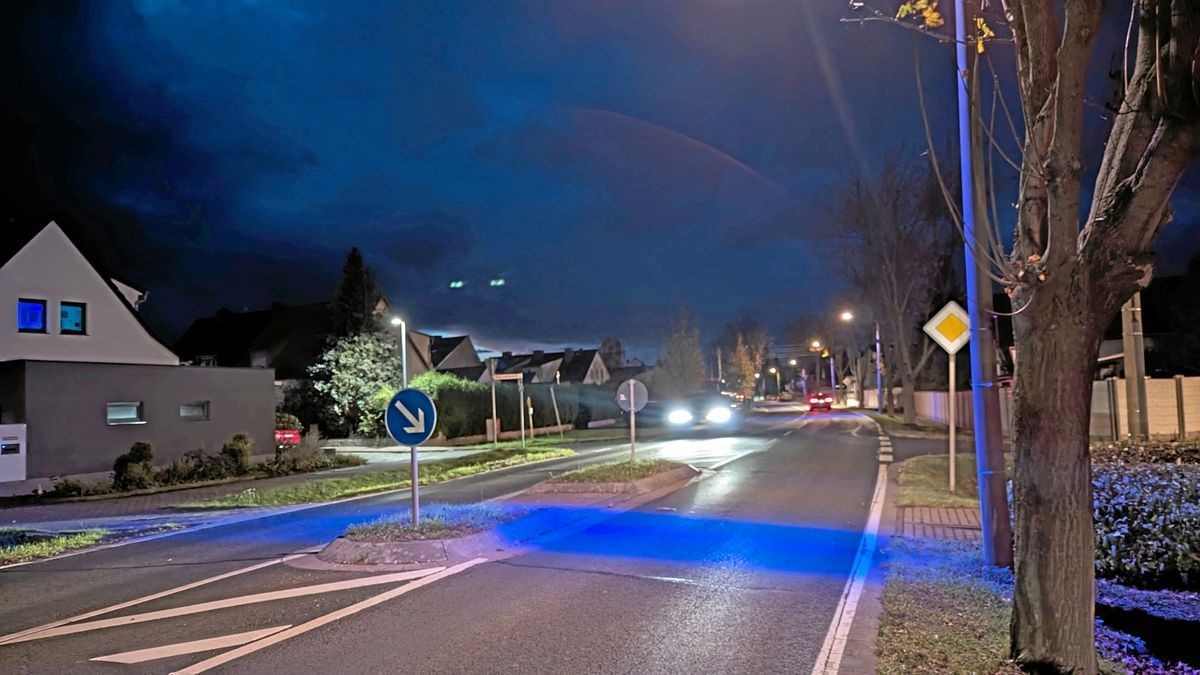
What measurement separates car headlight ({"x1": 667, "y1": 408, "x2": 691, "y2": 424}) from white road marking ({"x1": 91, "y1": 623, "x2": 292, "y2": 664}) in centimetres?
3985

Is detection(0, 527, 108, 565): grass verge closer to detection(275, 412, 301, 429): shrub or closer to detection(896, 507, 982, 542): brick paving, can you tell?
detection(896, 507, 982, 542): brick paving

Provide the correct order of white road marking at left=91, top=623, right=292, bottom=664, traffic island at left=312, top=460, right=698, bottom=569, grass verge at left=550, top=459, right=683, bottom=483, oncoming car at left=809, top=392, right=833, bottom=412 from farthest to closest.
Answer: oncoming car at left=809, top=392, right=833, bottom=412
grass verge at left=550, top=459, right=683, bottom=483
traffic island at left=312, top=460, right=698, bottom=569
white road marking at left=91, top=623, right=292, bottom=664

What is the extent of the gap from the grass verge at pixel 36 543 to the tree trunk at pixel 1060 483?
38.3 feet

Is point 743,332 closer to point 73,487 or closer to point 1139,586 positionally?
point 73,487

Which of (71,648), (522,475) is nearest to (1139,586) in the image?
(71,648)

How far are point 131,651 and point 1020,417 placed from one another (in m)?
6.41

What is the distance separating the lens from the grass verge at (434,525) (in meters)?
8.92

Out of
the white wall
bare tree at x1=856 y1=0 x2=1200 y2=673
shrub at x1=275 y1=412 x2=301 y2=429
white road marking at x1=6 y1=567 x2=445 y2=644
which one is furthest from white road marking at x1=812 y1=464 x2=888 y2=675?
shrub at x1=275 y1=412 x2=301 y2=429

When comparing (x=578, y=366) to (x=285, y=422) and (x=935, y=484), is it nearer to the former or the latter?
(x=285, y=422)

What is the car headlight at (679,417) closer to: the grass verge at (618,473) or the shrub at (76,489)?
the grass verge at (618,473)

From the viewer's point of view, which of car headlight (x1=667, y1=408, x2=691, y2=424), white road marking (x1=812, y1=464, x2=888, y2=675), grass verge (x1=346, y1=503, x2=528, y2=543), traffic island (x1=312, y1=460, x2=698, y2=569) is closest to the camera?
white road marking (x1=812, y1=464, x2=888, y2=675)

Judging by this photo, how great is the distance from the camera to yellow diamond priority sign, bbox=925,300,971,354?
11367 mm

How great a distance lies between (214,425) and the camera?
24094mm

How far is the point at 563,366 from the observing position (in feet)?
280
